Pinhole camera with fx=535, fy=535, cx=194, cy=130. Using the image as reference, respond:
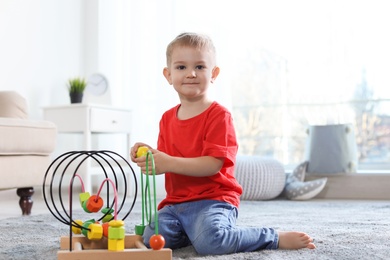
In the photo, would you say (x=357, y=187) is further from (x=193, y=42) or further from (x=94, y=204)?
(x=94, y=204)

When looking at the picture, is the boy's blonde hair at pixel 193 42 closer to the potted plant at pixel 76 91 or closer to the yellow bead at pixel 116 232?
the yellow bead at pixel 116 232

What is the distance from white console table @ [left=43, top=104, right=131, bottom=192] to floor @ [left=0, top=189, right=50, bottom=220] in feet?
1.05

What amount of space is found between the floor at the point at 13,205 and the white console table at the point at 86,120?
0.32m

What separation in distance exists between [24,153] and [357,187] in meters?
1.75

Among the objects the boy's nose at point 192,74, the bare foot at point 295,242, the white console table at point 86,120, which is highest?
the boy's nose at point 192,74

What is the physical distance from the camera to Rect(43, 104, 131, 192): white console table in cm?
292

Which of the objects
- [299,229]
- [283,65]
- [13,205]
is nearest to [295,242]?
[299,229]

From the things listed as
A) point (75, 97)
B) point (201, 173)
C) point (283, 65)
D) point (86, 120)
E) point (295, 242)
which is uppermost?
point (283, 65)

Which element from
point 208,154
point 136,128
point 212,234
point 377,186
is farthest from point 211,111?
point 136,128

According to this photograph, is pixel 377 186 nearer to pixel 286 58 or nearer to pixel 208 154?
pixel 286 58

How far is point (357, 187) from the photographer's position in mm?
2881

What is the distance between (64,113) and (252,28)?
133cm

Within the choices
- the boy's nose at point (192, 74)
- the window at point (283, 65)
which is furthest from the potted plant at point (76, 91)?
the boy's nose at point (192, 74)

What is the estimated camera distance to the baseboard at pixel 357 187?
2844 mm
